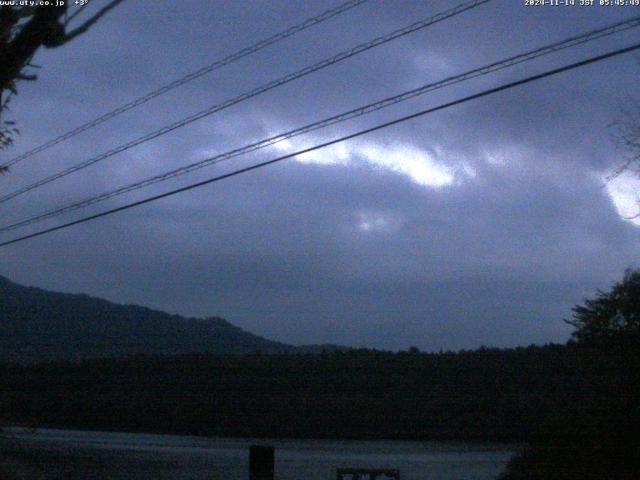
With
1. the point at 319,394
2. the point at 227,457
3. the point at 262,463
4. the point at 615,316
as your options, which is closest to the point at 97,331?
the point at 319,394

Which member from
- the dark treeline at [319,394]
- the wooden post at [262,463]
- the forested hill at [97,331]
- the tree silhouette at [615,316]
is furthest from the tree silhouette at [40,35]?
the forested hill at [97,331]

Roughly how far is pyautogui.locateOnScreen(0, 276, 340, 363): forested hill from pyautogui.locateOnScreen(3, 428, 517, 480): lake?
60.3m

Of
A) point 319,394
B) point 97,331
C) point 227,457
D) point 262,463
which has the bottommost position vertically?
point 227,457

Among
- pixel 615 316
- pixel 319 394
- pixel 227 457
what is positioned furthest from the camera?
pixel 319 394

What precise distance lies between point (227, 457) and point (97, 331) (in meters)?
81.1

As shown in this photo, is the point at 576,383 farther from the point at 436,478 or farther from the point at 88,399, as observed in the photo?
the point at 88,399

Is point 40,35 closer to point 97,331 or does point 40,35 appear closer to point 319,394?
point 319,394

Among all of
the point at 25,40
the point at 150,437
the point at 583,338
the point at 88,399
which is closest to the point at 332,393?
the point at 150,437

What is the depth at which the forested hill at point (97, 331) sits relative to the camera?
92625 mm

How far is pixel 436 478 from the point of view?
1898cm

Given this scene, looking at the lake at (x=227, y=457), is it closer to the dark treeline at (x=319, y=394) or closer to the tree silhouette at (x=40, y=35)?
the dark treeline at (x=319, y=394)

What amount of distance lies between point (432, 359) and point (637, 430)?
1241 inches

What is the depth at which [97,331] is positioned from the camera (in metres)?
102

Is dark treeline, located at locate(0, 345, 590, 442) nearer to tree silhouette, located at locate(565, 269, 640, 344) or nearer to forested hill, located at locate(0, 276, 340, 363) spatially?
tree silhouette, located at locate(565, 269, 640, 344)
